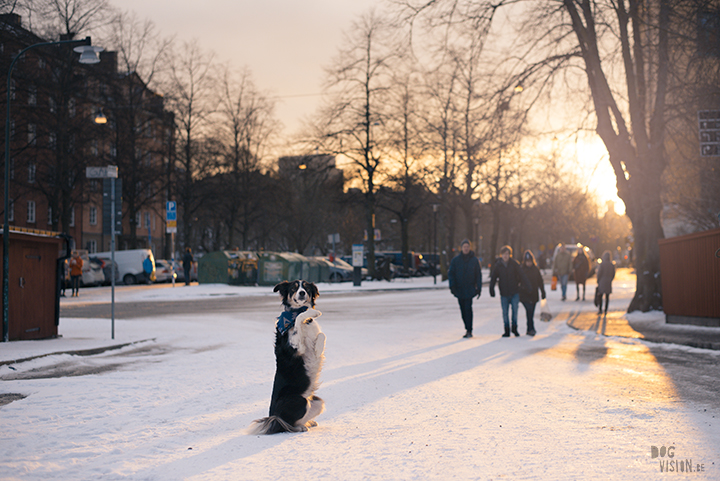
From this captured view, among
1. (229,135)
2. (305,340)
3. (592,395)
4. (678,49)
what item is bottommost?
(592,395)

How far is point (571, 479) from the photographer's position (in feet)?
14.3

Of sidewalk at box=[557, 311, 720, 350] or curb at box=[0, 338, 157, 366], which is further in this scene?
sidewalk at box=[557, 311, 720, 350]

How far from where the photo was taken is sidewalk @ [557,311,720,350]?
12.2 meters

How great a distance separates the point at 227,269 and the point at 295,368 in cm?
3046

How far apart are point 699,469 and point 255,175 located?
4580 centimetres

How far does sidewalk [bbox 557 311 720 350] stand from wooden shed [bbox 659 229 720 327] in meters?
0.28

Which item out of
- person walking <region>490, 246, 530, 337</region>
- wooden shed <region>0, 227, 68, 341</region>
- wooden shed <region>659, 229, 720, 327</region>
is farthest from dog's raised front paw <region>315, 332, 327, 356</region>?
wooden shed <region>659, 229, 720, 327</region>

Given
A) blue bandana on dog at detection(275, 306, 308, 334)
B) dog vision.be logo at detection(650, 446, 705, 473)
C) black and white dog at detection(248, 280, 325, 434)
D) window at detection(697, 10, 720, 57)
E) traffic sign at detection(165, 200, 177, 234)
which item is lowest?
dog vision.be logo at detection(650, 446, 705, 473)

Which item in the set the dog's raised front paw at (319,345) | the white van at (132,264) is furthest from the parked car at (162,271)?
the dog's raised front paw at (319,345)

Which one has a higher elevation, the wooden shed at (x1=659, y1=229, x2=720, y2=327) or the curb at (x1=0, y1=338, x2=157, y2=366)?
the wooden shed at (x1=659, y1=229, x2=720, y2=327)

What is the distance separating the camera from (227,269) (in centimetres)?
3538

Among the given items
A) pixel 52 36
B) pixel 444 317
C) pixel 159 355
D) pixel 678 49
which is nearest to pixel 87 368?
pixel 159 355

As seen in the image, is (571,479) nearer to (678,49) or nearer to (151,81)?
Result: (678,49)

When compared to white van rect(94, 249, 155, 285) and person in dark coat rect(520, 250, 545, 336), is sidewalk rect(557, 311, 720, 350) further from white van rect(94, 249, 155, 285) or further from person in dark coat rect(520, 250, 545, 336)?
white van rect(94, 249, 155, 285)
